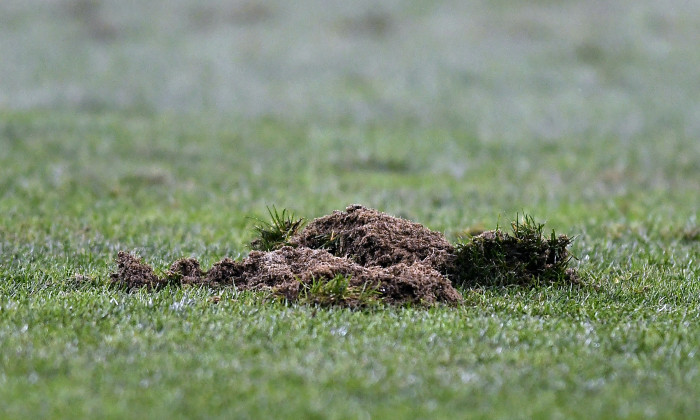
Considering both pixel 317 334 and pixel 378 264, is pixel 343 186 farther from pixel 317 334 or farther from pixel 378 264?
pixel 317 334

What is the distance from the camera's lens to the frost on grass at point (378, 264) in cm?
753

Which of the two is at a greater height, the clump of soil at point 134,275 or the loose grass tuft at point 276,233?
A: the loose grass tuft at point 276,233

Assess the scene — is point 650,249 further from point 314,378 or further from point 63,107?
point 63,107

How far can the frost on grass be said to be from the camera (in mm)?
7529

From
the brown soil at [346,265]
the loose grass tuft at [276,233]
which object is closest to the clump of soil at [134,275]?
the brown soil at [346,265]

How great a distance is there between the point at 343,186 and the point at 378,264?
7.38 m


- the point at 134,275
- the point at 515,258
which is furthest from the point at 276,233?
the point at 515,258

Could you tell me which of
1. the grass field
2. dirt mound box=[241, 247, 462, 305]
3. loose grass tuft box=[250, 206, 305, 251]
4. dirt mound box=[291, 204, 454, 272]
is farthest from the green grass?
dirt mound box=[291, 204, 454, 272]

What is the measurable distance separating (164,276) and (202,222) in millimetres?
3973

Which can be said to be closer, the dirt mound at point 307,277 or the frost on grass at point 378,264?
the dirt mound at point 307,277

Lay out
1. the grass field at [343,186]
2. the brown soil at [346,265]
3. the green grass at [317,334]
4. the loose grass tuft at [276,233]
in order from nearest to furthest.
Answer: the green grass at [317,334], the grass field at [343,186], the brown soil at [346,265], the loose grass tuft at [276,233]

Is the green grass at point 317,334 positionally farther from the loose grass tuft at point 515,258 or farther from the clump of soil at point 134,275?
the loose grass tuft at point 515,258

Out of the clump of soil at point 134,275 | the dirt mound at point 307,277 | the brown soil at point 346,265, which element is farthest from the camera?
the clump of soil at point 134,275

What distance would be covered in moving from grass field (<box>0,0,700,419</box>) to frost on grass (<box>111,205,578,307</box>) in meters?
0.30
